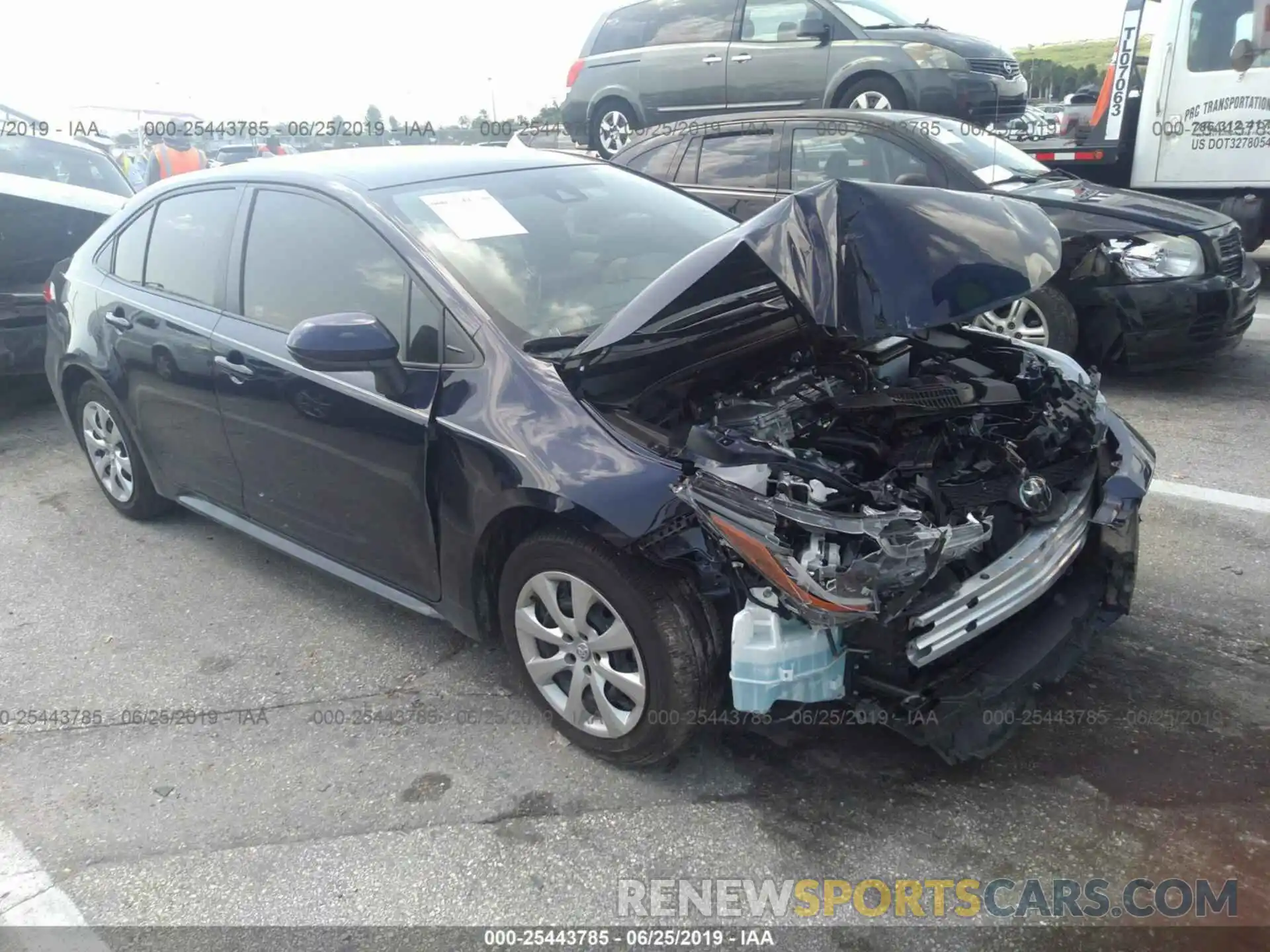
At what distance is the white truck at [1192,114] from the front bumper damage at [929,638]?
6633 millimetres

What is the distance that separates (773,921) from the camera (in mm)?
2363

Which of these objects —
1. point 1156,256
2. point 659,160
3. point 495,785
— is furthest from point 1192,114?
point 495,785

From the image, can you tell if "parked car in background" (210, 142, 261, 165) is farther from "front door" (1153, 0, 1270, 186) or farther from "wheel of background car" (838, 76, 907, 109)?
"front door" (1153, 0, 1270, 186)

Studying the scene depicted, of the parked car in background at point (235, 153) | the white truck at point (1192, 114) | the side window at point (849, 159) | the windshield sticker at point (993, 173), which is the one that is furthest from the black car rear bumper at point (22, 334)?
the parked car in background at point (235, 153)

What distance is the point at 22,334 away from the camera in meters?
6.28

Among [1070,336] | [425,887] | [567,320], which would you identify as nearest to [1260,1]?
[1070,336]

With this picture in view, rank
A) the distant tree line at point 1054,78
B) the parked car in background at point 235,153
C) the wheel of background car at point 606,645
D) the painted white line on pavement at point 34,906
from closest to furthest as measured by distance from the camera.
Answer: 1. the painted white line on pavement at point 34,906
2. the wheel of background car at point 606,645
3. the distant tree line at point 1054,78
4. the parked car in background at point 235,153

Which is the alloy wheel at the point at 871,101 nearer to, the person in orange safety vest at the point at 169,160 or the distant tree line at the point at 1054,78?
the distant tree line at the point at 1054,78

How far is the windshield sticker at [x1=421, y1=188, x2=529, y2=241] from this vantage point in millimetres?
3254

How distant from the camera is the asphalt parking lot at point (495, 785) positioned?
8.21 feet

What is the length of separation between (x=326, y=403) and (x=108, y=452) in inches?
87.0

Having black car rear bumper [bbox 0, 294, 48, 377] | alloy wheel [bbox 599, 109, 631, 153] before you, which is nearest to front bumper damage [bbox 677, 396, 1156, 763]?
black car rear bumper [bbox 0, 294, 48, 377]

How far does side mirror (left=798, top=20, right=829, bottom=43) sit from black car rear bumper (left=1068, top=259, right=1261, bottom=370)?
15.6 ft
